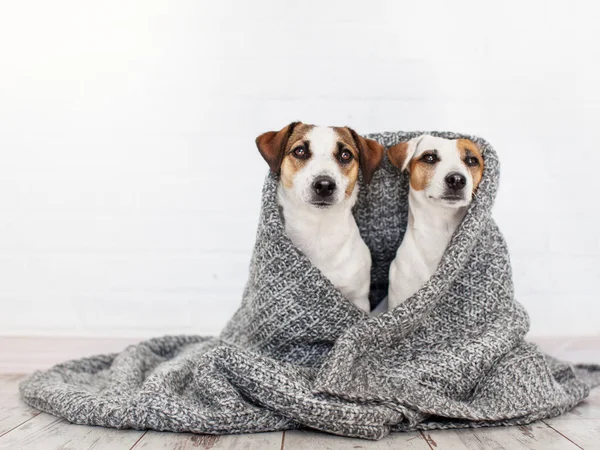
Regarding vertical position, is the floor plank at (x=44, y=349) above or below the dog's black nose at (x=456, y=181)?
below

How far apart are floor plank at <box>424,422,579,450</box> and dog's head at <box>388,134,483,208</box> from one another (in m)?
0.68

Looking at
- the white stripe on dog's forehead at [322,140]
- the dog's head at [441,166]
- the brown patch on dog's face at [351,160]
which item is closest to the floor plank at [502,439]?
the dog's head at [441,166]

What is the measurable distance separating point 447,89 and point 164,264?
1.44 meters

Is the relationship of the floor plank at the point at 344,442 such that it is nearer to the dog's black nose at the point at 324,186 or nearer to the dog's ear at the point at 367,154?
the dog's black nose at the point at 324,186

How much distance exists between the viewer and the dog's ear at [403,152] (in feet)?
6.68

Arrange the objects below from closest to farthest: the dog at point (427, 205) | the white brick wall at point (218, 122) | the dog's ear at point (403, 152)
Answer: the dog at point (427, 205) < the dog's ear at point (403, 152) < the white brick wall at point (218, 122)

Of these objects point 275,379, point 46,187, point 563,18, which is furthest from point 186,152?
point 563,18

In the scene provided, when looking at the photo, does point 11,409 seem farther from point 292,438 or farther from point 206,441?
Answer: point 292,438

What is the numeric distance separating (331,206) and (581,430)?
3.15ft

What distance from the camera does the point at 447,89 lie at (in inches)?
101

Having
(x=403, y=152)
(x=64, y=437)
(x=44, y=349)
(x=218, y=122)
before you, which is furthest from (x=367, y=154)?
(x=44, y=349)

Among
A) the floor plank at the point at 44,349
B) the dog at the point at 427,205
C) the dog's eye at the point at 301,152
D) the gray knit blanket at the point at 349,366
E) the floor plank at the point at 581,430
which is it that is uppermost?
the dog's eye at the point at 301,152

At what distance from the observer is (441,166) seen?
1918mm

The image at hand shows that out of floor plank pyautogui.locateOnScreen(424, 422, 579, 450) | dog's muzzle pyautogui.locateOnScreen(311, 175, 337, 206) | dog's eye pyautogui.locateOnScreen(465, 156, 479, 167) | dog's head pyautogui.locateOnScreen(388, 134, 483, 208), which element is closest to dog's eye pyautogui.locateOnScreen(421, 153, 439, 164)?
dog's head pyautogui.locateOnScreen(388, 134, 483, 208)
